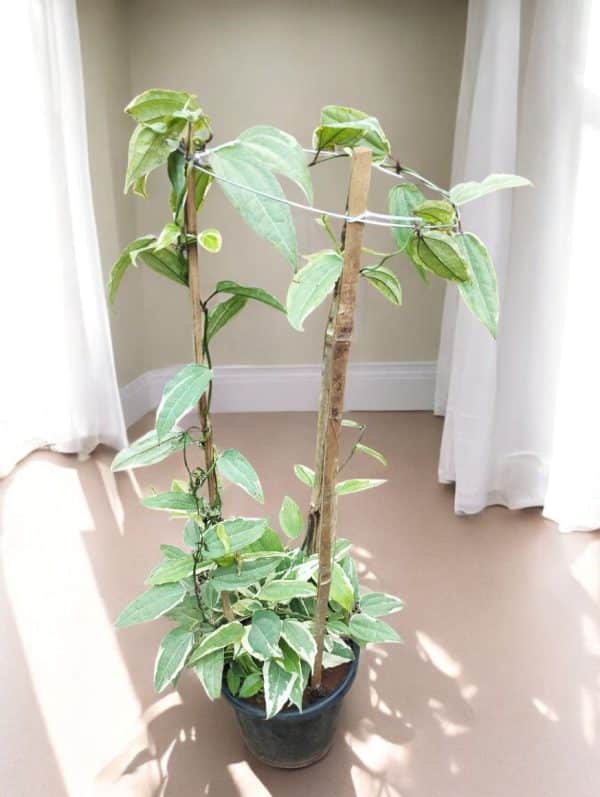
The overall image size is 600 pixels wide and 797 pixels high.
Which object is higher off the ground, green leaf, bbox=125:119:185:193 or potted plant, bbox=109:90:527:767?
green leaf, bbox=125:119:185:193

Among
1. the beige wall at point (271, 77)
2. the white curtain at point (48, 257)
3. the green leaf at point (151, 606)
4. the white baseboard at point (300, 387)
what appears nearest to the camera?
the green leaf at point (151, 606)

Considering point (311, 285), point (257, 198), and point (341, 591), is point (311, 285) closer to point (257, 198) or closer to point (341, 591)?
point (257, 198)

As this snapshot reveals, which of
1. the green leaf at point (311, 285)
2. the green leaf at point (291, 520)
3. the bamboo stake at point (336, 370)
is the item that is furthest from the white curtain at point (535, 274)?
the green leaf at point (311, 285)

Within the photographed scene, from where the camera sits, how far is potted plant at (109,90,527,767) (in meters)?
0.73

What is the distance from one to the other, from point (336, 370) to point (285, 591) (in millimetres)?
373

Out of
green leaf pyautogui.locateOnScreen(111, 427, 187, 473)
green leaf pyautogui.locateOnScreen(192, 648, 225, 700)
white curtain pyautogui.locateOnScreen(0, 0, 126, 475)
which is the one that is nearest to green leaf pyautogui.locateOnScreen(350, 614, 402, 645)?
green leaf pyautogui.locateOnScreen(192, 648, 225, 700)

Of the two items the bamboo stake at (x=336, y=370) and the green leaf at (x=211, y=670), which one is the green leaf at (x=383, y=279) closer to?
the bamboo stake at (x=336, y=370)

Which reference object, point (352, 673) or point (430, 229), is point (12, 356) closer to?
point (352, 673)

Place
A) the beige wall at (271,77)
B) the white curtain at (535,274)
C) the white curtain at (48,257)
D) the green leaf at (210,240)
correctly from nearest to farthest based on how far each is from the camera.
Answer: the green leaf at (210,240) < the white curtain at (535,274) < the white curtain at (48,257) < the beige wall at (271,77)

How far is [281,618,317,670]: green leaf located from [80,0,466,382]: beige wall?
1.72 meters

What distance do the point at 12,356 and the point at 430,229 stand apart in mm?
1645

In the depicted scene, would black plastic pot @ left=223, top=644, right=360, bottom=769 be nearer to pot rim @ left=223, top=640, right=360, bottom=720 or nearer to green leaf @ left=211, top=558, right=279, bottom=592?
pot rim @ left=223, top=640, right=360, bottom=720

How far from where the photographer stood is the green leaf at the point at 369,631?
113 cm

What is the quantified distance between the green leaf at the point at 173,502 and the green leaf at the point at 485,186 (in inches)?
23.0
